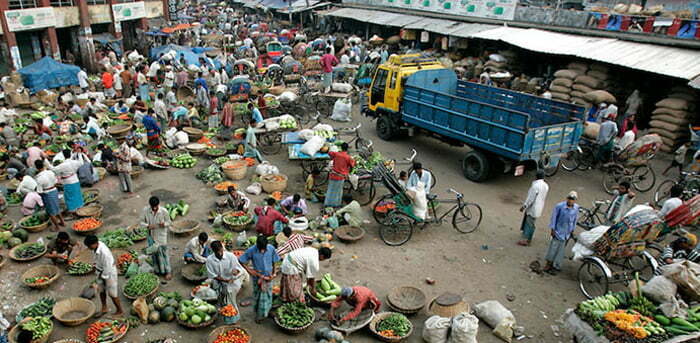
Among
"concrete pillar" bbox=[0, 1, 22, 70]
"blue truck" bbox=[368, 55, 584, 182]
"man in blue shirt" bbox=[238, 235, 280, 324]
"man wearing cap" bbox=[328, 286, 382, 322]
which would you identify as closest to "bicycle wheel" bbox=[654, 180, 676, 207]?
"blue truck" bbox=[368, 55, 584, 182]

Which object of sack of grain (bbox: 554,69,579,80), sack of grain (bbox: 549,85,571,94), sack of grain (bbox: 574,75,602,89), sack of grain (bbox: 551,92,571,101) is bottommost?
sack of grain (bbox: 551,92,571,101)

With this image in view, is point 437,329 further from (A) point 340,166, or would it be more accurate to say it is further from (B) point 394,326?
(A) point 340,166

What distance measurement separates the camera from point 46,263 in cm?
844

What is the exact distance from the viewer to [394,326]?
672cm

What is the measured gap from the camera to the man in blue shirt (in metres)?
6.68

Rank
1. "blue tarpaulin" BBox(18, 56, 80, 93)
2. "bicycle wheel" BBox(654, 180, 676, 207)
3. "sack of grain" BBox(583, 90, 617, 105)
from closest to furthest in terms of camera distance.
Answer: "bicycle wheel" BBox(654, 180, 676, 207)
"sack of grain" BBox(583, 90, 617, 105)
"blue tarpaulin" BBox(18, 56, 80, 93)

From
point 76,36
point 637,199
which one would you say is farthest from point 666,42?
point 76,36

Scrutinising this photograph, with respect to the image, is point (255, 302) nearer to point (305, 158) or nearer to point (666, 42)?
point (305, 158)

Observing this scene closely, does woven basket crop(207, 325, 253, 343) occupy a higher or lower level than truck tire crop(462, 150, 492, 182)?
lower

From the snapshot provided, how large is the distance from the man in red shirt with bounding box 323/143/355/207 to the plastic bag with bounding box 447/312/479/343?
15.1 ft

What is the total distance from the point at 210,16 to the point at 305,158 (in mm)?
42374

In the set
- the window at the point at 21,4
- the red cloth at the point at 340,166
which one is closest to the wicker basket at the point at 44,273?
the red cloth at the point at 340,166

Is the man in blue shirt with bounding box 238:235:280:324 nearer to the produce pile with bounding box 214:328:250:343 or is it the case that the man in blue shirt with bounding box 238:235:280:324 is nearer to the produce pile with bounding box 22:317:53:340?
the produce pile with bounding box 214:328:250:343

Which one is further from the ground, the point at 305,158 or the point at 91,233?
the point at 305,158
